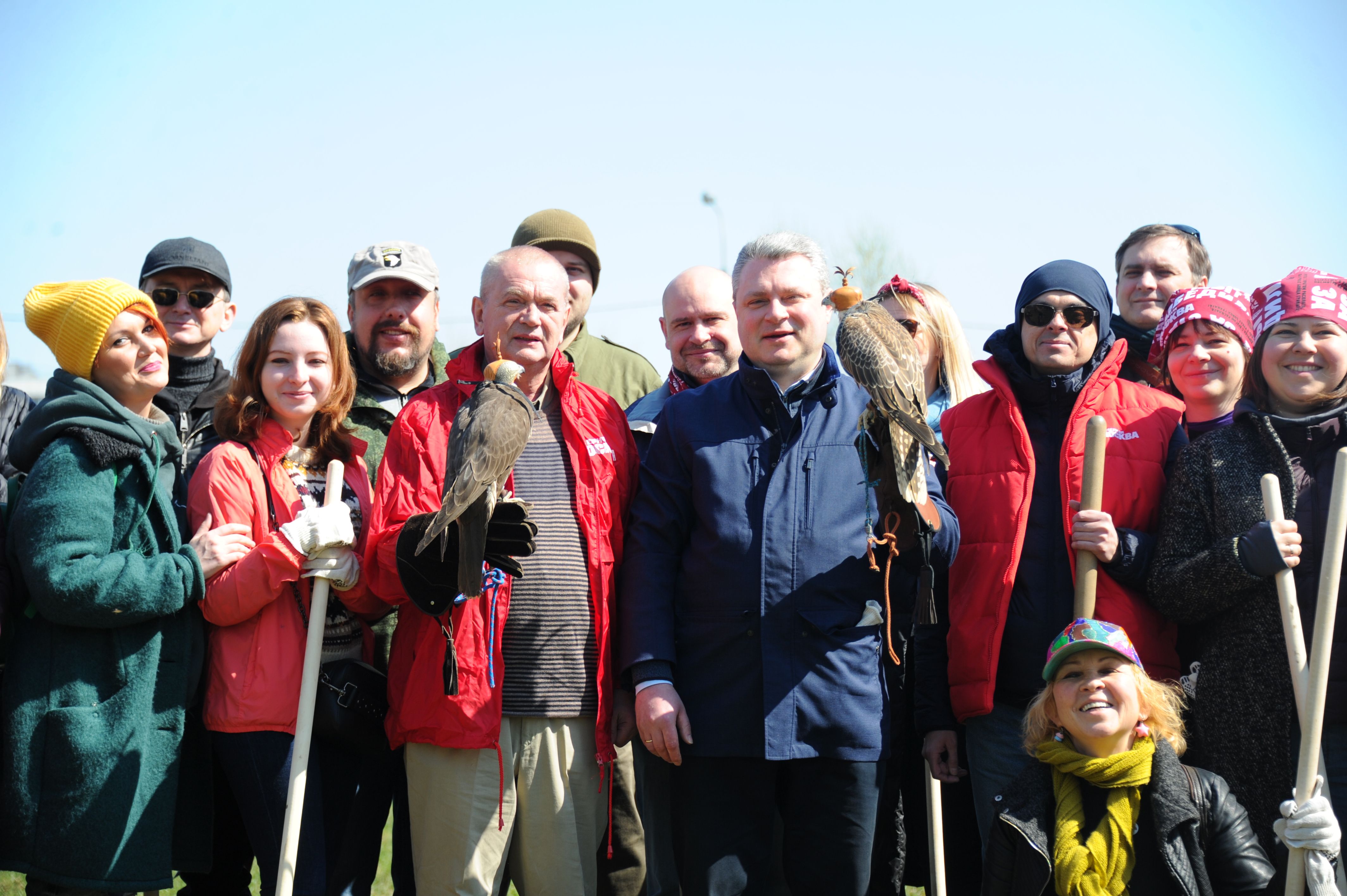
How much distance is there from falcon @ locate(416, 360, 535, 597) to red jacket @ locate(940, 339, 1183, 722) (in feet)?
5.52

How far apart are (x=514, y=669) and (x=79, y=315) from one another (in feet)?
6.86

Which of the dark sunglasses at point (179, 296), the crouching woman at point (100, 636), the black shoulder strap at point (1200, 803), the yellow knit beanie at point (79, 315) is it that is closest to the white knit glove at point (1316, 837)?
the black shoulder strap at point (1200, 803)

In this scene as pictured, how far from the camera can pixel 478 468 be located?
129 inches

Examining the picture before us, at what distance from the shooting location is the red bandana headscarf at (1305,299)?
12.1ft

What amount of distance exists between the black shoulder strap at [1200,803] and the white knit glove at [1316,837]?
0.74ft

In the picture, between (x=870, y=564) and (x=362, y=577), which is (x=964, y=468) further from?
(x=362, y=577)

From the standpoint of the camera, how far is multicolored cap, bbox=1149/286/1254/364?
4121 millimetres

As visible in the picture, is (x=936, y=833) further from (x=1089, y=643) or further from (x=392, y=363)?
(x=392, y=363)

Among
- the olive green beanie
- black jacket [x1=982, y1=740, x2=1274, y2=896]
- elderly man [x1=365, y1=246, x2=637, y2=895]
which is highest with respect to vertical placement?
the olive green beanie

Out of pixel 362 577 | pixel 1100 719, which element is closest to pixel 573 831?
pixel 362 577

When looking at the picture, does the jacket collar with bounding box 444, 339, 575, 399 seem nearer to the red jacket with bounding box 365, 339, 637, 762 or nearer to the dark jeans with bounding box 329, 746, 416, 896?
the red jacket with bounding box 365, 339, 637, 762

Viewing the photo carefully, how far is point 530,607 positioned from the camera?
11.9ft

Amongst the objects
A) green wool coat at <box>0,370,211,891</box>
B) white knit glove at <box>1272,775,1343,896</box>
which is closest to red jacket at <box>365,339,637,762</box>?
green wool coat at <box>0,370,211,891</box>

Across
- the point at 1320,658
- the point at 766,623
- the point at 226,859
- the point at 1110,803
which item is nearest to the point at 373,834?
the point at 226,859
